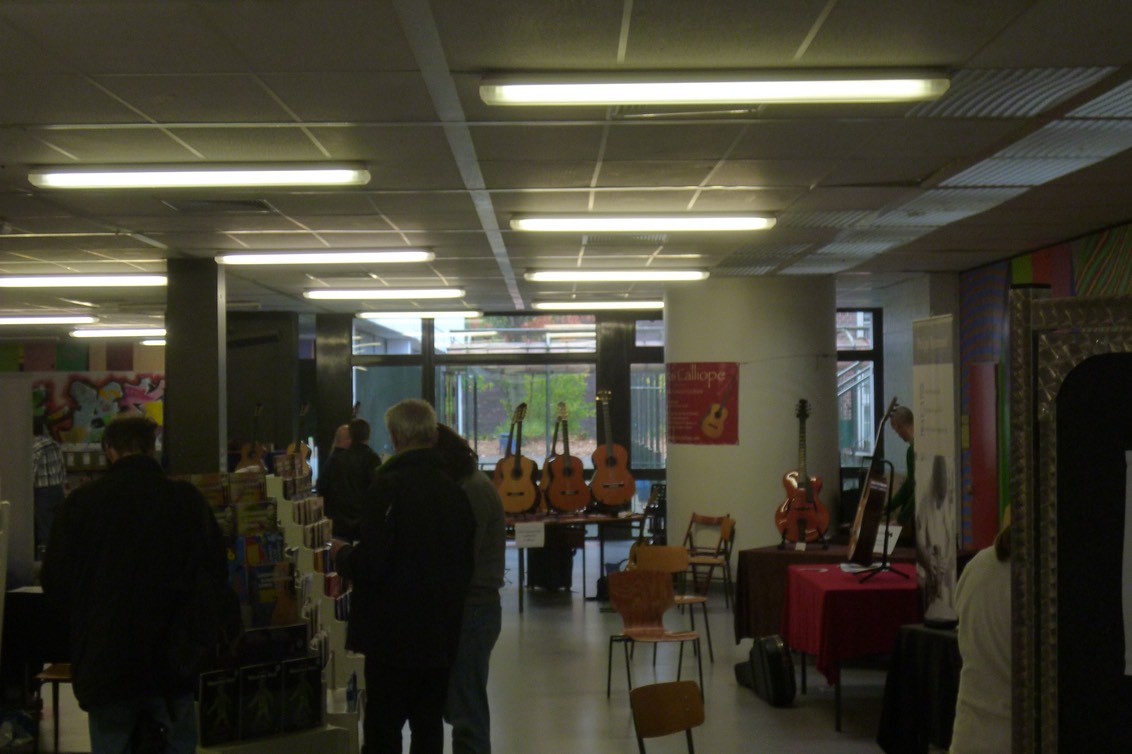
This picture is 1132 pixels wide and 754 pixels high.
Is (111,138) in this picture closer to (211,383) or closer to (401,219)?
(401,219)

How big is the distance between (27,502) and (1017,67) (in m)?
4.90

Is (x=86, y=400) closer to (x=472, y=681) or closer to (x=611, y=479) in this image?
(x=611, y=479)

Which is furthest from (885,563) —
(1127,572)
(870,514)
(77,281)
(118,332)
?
(118,332)

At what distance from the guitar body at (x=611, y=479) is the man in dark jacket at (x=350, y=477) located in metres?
2.64

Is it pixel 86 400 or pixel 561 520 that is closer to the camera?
pixel 561 520

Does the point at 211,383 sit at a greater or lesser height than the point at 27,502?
greater

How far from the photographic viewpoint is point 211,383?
9844mm

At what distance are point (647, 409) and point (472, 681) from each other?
11.2 m

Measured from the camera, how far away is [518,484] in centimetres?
1123

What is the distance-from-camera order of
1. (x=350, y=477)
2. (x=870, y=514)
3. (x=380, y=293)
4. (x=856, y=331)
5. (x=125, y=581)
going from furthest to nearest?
(x=856, y=331) < (x=380, y=293) < (x=350, y=477) < (x=870, y=514) < (x=125, y=581)

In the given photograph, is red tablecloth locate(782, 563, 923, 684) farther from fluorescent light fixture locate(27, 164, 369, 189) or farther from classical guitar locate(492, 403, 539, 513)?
classical guitar locate(492, 403, 539, 513)

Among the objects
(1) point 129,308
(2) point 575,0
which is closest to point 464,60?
(2) point 575,0

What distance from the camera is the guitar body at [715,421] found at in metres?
11.2

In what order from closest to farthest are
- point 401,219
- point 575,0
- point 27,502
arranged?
point 575,0 → point 27,502 → point 401,219
